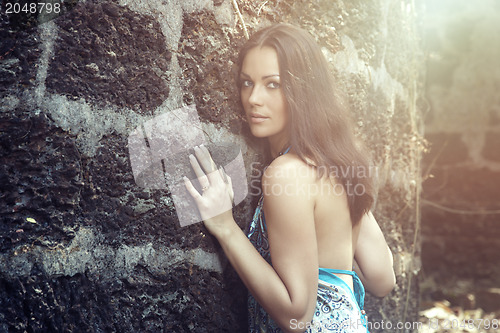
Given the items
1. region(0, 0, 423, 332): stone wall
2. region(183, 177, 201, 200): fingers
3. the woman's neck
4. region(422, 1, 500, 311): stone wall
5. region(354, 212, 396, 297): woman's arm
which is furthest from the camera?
region(422, 1, 500, 311): stone wall

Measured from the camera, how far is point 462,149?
5.07 meters

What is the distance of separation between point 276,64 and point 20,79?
85 centimetres

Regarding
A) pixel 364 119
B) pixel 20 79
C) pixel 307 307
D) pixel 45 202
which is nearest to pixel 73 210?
pixel 45 202

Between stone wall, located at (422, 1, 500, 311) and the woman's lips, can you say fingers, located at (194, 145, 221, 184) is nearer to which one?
the woman's lips

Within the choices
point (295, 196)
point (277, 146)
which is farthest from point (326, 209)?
point (277, 146)

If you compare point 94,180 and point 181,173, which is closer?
point 94,180

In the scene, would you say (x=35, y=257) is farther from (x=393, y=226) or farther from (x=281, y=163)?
(x=393, y=226)

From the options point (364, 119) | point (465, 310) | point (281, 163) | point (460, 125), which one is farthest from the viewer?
point (460, 125)

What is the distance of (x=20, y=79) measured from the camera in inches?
45.8

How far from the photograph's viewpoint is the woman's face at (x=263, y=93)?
64.9 inches

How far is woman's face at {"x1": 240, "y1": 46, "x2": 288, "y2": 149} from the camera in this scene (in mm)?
1648

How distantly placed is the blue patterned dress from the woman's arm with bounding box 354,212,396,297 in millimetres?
341

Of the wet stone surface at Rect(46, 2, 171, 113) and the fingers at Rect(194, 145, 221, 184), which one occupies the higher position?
the wet stone surface at Rect(46, 2, 171, 113)

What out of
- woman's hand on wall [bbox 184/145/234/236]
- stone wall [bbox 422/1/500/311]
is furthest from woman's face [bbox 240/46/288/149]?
stone wall [bbox 422/1/500/311]
